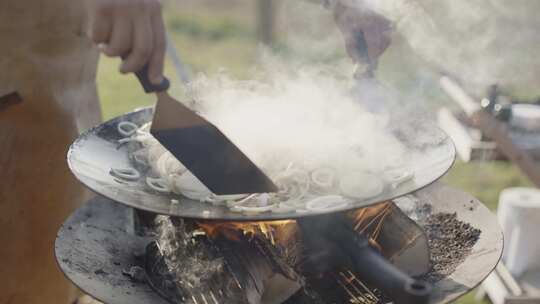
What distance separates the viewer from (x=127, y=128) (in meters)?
3.19

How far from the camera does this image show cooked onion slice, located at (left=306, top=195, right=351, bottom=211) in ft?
7.47

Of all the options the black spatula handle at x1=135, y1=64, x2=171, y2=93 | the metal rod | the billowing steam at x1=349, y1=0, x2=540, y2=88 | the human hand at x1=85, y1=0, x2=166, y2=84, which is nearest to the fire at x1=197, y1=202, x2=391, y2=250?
the black spatula handle at x1=135, y1=64, x2=171, y2=93

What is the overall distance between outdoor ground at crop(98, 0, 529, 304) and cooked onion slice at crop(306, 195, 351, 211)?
2.72 m

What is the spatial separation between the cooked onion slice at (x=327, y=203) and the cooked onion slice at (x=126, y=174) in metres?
0.84

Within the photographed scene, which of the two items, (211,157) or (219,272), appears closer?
(211,157)

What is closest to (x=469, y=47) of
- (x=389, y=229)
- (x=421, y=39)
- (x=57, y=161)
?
(x=421, y=39)

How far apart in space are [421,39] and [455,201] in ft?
6.67

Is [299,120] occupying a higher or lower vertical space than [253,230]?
higher

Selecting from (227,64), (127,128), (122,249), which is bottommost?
(227,64)

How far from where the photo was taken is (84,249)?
2.83 metres

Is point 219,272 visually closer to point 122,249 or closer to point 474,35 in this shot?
point 122,249

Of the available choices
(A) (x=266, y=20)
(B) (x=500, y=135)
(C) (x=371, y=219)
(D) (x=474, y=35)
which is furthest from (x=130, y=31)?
(A) (x=266, y=20)

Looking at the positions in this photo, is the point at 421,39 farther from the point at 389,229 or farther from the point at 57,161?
the point at 57,161

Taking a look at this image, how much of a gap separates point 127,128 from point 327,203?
4.39 ft
